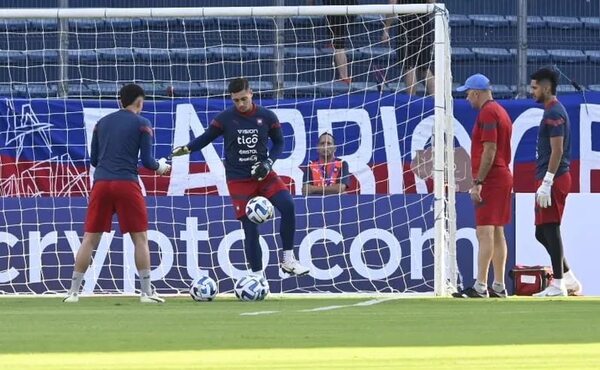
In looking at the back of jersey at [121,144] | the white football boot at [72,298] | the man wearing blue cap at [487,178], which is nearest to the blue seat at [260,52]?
the man wearing blue cap at [487,178]

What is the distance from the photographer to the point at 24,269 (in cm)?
1504

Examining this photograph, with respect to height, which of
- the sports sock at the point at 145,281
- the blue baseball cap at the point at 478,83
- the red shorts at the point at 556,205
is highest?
the blue baseball cap at the point at 478,83

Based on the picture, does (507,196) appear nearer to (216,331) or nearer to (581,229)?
(581,229)

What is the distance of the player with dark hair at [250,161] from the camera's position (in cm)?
1309

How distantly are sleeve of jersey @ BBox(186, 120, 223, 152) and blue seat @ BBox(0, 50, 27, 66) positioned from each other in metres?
4.22

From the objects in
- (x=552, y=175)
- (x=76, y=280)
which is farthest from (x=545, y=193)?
(x=76, y=280)

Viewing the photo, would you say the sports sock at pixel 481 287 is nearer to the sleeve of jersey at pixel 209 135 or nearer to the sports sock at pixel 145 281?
the sleeve of jersey at pixel 209 135

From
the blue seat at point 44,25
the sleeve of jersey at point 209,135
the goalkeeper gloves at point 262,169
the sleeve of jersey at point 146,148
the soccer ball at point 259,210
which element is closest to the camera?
the sleeve of jersey at point 146,148

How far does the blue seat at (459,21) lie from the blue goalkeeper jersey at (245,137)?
605 cm

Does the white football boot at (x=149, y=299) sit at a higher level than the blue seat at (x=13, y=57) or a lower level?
lower

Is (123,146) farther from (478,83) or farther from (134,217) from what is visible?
(478,83)

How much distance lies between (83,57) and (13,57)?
2.66 ft

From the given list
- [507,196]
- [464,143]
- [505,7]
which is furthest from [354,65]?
[507,196]

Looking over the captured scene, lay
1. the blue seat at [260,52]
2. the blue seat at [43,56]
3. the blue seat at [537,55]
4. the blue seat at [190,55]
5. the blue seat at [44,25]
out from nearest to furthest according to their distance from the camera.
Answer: the blue seat at [260,52]
the blue seat at [43,56]
the blue seat at [190,55]
the blue seat at [44,25]
the blue seat at [537,55]
